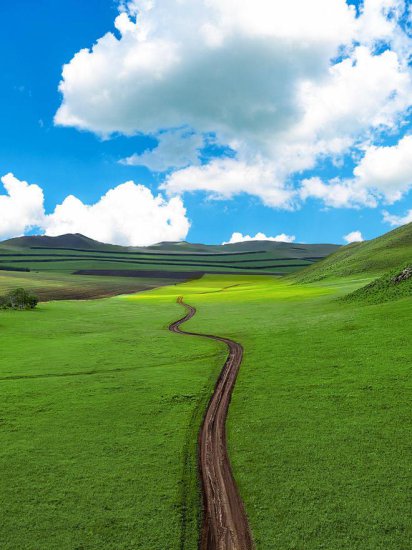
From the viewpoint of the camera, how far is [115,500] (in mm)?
15797

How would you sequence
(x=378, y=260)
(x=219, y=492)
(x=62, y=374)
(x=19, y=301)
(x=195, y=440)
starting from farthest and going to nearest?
(x=378, y=260) < (x=19, y=301) < (x=62, y=374) < (x=195, y=440) < (x=219, y=492)

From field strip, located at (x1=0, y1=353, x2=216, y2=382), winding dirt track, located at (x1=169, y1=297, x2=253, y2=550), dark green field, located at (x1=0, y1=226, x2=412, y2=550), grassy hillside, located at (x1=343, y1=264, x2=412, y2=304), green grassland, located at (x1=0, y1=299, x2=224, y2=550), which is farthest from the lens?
grassy hillside, located at (x1=343, y1=264, x2=412, y2=304)

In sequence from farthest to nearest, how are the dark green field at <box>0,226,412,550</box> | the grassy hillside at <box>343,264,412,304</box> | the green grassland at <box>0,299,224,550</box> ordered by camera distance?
the grassy hillside at <box>343,264,412,304</box>
the green grassland at <box>0,299,224,550</box>
the dark green field at <box>0,226,412,550</box>

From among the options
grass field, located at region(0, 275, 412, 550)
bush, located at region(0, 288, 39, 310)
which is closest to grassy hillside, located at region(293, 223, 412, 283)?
grass field, located at region(0, 275, 412, 550)

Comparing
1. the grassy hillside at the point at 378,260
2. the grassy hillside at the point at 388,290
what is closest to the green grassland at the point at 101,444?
the grassy hillside at the point at 388,290

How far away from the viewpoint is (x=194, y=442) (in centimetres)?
2038

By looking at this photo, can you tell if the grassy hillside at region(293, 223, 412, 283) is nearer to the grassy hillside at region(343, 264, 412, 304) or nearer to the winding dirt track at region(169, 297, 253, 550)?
the grassy hillside at region(343, 264, 412, 304)

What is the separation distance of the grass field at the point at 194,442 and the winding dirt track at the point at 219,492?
45 cm

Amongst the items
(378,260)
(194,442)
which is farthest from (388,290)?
(378,260)

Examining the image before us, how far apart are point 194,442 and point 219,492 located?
4200 mm

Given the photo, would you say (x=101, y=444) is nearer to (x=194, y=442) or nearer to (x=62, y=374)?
(x=194, y=442)

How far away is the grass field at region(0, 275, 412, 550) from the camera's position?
14281 millimetres

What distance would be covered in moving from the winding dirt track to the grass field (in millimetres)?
451

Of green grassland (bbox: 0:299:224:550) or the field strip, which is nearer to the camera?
green grassland (bbox: 0:299:224:550)
